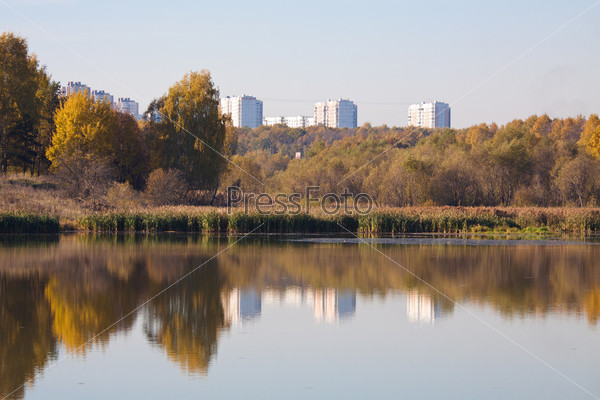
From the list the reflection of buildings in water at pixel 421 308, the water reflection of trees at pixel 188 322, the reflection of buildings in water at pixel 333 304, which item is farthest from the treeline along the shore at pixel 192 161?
the reflection of buildings in water at pixel 421 308

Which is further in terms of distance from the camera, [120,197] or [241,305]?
[120,197]

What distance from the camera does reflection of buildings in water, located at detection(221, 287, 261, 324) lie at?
12.5 meters

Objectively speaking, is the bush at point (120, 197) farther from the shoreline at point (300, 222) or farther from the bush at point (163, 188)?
the shoreline at point (300, 222)

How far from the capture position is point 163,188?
43031mm

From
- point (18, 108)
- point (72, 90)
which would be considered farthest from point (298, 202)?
point (72, 90)

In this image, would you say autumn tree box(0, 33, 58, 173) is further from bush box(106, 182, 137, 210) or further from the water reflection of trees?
the water reflection of trees

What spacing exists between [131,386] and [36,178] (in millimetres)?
39567

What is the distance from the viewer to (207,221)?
3428 centimetres

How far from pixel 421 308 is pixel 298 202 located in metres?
39.2

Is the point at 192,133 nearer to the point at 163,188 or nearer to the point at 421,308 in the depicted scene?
the point at 163,188

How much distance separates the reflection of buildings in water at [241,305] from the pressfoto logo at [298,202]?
19.9m

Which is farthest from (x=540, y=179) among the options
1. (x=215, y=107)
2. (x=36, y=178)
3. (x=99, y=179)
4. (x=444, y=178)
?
(x=36, y=178)

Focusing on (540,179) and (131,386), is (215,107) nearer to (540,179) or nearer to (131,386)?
(540,179)

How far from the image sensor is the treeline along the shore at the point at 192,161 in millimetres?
43219
